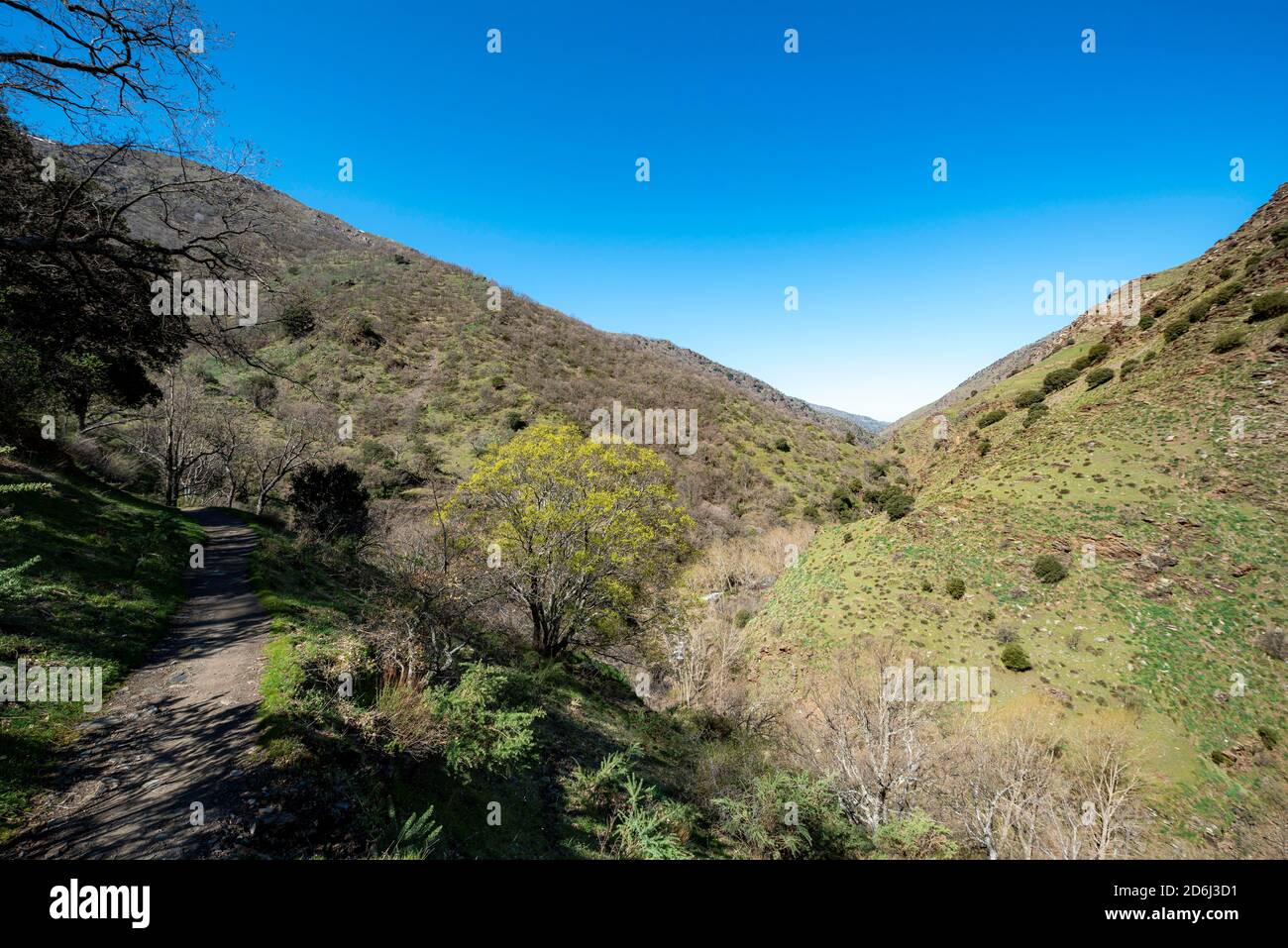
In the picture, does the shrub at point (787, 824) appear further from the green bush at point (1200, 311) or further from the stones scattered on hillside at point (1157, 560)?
the green bush at point (1200, 311)

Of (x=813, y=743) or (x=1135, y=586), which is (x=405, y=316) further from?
(x=1135, y=586)

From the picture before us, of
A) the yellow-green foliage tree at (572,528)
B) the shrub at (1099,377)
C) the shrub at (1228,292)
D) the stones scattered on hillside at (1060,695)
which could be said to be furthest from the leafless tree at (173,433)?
the shrub at (1228,292)

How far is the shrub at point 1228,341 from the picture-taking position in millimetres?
21234

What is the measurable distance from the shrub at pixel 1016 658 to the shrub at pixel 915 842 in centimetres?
1199

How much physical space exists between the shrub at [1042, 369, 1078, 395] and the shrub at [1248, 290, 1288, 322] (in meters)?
8.69

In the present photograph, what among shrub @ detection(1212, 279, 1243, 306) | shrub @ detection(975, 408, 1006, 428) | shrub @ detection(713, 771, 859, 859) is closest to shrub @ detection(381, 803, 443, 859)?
shrub @ detection(713, 771, 859, 859)

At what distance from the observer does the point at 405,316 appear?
50688 millimetres

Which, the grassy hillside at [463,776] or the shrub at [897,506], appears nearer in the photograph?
the grassy hillside at [463,776]

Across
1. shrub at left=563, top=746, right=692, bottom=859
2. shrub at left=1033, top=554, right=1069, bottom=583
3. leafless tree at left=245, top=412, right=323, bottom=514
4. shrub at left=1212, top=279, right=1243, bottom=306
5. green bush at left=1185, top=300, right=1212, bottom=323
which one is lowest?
shrub at left=563, top=746, right=692, bottom=859

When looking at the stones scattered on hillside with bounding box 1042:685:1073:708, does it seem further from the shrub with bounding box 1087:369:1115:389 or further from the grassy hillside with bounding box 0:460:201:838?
the grassy hillside with bounding box 0:460:201:838

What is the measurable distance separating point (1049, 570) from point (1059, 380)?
18500 mm

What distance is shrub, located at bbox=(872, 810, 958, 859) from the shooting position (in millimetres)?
7930

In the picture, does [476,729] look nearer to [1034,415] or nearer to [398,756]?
[398,756]
